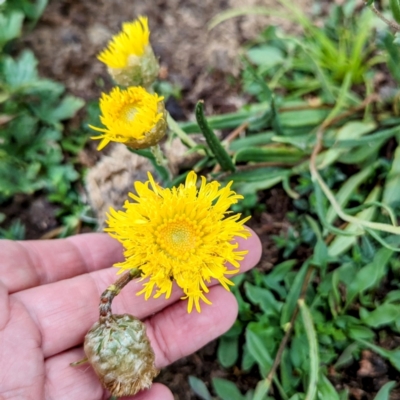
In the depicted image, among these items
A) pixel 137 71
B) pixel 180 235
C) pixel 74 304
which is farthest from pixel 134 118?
pixel 74 304

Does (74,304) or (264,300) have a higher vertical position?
(74,304)

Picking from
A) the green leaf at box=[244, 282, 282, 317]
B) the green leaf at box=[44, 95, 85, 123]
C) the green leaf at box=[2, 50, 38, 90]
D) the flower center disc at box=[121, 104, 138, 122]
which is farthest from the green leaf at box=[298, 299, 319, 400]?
the green leaf at box=[2, 50, 38, 90]

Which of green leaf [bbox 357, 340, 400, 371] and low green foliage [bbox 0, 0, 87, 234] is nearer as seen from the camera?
green leaf [bbox 357, 340, 400, 371]

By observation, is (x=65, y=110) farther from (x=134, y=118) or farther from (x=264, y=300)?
(x=264, y=300)

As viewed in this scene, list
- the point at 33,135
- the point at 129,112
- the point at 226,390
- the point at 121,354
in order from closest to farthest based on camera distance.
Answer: the point at 121,354 → the point at 129,112 → the point at 226,390 → the point at 33,135

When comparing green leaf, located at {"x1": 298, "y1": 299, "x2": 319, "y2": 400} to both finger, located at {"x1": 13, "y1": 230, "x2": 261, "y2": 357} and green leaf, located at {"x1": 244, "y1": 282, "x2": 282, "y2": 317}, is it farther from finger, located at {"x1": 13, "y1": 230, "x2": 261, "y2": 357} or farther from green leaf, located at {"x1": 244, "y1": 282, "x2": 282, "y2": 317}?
finger, located at {"x1": 13, "y1": 230, "x2": 261, "y2": 357}

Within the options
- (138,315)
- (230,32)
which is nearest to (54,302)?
(138,315)
